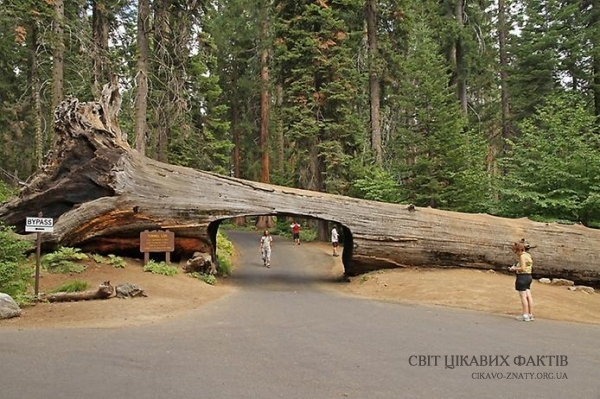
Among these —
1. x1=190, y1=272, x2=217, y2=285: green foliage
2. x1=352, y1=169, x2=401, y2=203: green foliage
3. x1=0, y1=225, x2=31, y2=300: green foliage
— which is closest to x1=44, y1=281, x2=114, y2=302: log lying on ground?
x1=0, y1=225, x2=31, y2=300: green foliage

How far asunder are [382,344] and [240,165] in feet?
116

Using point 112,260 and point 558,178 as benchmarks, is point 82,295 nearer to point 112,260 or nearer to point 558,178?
point 112,260

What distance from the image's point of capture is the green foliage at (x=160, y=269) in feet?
42.2

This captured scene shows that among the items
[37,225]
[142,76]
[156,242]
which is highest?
[142,76]

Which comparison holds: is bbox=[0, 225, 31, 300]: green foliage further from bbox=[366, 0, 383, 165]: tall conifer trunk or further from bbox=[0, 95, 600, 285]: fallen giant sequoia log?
bbox=[366, 0, 383, 165]: tall conifer trunk

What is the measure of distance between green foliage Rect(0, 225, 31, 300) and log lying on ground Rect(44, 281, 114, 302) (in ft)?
1.91

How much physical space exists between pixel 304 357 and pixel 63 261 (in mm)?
8442

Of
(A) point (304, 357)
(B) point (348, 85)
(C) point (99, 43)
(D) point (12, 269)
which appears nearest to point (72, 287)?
(D) point (12, 269)

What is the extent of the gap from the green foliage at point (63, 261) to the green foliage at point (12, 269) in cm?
136

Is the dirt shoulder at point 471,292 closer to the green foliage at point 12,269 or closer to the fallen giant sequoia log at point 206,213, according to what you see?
the fallen giant sequoia log at point 206,213

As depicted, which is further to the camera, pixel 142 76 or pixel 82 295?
pixel 142 76

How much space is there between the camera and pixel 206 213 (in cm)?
1407

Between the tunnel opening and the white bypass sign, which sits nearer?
the white bypass sign

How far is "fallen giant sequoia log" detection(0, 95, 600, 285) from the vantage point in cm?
1352
